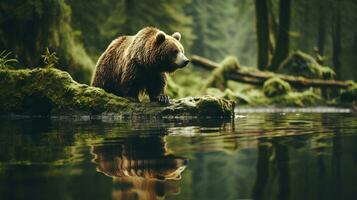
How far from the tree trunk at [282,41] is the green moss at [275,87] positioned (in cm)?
235

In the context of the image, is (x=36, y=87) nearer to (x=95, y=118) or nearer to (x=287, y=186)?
(x=95, y=118)

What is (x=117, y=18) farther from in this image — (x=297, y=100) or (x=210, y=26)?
(x=210, y=26)

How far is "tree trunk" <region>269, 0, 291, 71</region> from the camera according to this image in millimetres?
22781

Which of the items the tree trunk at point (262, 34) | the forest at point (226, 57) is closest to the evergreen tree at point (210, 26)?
the forest at point (226, 57)

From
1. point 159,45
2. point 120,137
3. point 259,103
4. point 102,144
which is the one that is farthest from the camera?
point 259,103

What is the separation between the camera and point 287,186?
3.76m

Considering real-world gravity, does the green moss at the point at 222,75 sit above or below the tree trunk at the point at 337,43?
below

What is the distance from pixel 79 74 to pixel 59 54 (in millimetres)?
1162

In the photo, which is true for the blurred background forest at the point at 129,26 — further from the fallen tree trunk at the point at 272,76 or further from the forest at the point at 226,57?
the fallen tree trunk at the point at 272,76

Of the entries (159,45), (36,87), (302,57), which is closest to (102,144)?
(159,45)

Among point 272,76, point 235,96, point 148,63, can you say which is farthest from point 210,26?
point 148,63

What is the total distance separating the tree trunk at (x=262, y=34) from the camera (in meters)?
22.9

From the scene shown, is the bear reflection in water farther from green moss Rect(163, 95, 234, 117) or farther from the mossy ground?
the mossy ground

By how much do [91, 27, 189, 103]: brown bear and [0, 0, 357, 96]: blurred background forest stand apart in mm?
5436
